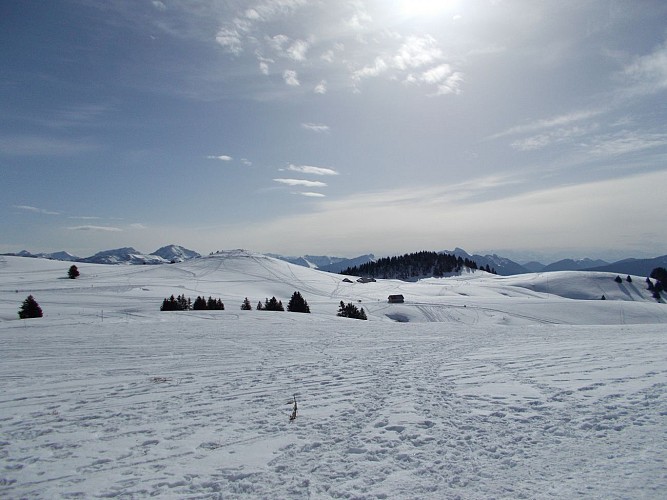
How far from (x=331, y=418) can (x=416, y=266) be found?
161735 millimetres

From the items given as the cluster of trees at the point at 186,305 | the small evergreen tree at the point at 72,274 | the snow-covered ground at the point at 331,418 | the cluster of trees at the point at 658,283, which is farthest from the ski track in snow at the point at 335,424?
the cluster of trees at the point at 658,283

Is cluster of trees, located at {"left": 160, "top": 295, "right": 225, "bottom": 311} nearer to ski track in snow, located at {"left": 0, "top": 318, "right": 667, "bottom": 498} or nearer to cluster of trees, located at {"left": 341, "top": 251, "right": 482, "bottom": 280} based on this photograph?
ski track in snow, located at {"left": 0, "top": 318, "right": 667, "bottom": 498}

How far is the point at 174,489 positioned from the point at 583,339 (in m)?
20.3

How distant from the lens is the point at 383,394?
9.43m

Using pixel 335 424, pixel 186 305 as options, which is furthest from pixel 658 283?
pixel 335 424

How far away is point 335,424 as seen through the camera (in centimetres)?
757

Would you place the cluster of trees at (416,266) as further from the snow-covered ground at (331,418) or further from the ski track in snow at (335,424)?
the ski track in snow at (335,424)

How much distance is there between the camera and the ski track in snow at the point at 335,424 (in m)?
5.50

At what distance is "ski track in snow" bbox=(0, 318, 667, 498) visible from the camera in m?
5.50

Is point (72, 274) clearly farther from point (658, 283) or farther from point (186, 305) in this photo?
point (658, 283)

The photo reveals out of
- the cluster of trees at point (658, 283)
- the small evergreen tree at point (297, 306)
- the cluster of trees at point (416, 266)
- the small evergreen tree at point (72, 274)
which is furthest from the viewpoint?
the cluster of trees at point (416, 266)

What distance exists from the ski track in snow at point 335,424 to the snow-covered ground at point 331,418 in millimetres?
38

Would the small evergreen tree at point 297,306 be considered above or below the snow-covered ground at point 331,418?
below

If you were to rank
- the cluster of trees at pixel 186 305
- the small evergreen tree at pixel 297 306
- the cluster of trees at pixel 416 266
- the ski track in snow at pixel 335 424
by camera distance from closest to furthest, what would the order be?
the ski track in snow at pixel 335 424 → the cluster of trees at pixel 186 305 → the small evergreen tree at pixel 297 306 → the cluster of trees at pixel 416 266
